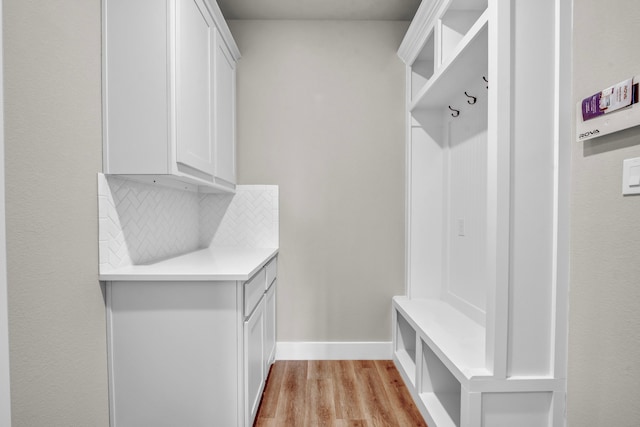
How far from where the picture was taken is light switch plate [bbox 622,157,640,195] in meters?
0.94

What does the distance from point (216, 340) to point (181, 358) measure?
0.17m

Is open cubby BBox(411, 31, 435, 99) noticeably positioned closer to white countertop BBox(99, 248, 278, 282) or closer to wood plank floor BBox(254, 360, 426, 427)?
white countertop BBox(99, 248, 278, 282)

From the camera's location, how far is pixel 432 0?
1897mm

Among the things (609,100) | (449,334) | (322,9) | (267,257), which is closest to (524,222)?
(609,100)

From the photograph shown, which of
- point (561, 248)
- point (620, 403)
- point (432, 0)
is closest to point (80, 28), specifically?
point (432, 0)

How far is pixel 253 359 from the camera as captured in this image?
172cm

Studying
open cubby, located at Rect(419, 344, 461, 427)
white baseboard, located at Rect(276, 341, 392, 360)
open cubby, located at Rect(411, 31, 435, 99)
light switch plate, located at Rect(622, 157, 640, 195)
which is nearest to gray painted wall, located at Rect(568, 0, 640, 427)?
light switch plate, located at Rect(622, 157, 640, 195)

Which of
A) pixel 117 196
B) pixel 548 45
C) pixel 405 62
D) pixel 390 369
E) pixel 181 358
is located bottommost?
pixel 390 369

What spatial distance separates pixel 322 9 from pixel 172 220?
6.23 ft

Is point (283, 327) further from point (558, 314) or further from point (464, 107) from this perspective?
point (464, 107)

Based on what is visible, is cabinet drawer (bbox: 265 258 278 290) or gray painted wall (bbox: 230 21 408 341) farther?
gray painted wall (bbox: 230 21 408 341)

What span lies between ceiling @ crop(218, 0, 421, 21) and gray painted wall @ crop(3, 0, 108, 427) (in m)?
1.31

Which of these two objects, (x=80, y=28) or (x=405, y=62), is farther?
(x=405, y=62)

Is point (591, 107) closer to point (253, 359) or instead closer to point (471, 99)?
point (471, 99)
